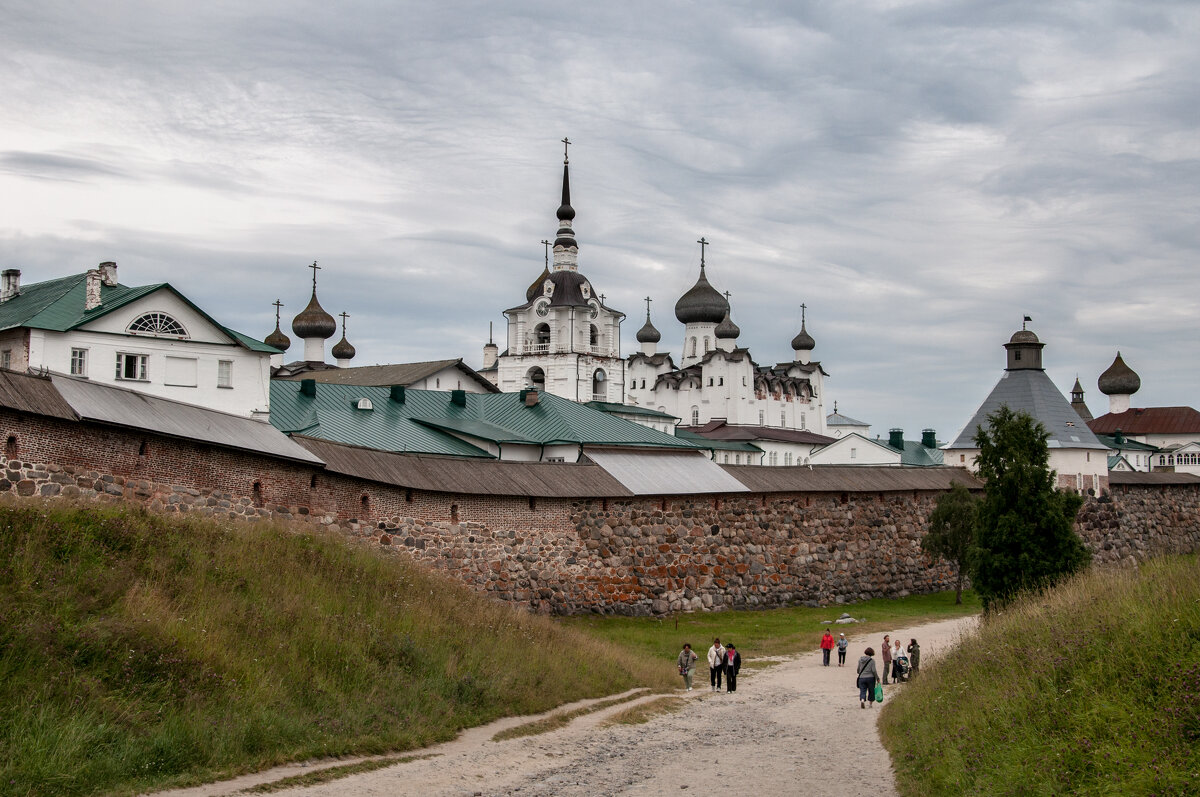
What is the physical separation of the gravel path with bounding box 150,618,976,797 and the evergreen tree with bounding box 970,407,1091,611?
6.10m

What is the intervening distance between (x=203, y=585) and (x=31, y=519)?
6.14 feet

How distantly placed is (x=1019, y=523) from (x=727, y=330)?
66.3 metres

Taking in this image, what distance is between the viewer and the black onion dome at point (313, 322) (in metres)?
65.6

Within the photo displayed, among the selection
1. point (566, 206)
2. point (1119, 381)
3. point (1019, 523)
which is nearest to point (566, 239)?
point (566, 206)

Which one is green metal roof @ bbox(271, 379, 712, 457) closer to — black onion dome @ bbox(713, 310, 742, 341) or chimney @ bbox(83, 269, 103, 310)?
chimney @ bbox(83, 269, 103, 310)

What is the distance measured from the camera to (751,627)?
77.4 ft

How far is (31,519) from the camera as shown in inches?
475

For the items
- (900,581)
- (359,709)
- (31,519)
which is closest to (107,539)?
(31,519)

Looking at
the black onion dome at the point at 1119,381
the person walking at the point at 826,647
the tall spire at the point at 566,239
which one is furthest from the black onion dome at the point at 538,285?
the person walking at the point at 826,647

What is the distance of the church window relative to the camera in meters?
22.0

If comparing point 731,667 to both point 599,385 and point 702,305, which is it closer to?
point 599,385

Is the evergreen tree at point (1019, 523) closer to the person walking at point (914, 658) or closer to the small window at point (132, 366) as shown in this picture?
the person walking at point (914, 658)

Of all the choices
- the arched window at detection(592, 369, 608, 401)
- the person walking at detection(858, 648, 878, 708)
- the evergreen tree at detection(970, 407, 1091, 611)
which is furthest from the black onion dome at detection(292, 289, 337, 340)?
the person walking at detection(858, 648, 878, 708)

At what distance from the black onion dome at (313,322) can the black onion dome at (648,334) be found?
31.4 metres
